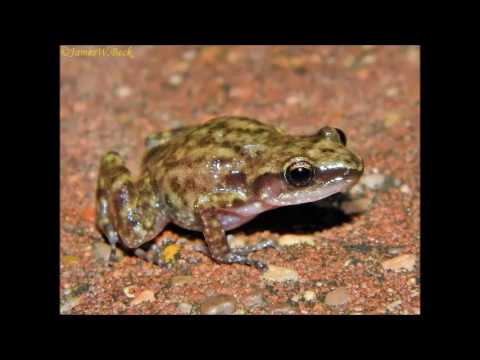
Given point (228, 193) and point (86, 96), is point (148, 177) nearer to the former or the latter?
point (228, 193)

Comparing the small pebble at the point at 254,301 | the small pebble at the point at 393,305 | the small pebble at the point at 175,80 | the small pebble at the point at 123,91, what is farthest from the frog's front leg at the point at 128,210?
the small pebble at the point at 175,80

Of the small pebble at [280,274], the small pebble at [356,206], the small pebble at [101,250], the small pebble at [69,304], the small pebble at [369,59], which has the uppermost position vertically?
the small pebble at [369,59]

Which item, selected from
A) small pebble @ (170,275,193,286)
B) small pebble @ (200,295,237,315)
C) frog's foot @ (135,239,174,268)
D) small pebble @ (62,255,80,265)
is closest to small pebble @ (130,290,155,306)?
small pebble @ (170,275,193,286)

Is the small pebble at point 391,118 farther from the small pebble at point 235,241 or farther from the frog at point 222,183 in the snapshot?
the small pebble at point 235,241

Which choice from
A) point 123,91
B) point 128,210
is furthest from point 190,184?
point 123,91

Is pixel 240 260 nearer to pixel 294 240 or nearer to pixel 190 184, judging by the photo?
pixel 294 240

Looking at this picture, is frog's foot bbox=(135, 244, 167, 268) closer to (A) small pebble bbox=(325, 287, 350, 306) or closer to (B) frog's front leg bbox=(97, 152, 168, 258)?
(B) frog's front leg bbox=(97, 152, 168, 258)
